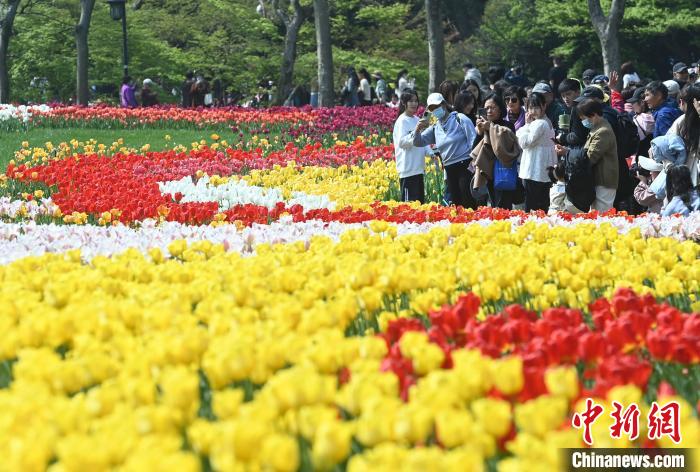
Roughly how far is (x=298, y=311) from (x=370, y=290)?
0.45m

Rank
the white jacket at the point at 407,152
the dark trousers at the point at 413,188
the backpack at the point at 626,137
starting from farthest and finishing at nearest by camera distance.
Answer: the dark trousers at the point at 413,188, the white jacket at the point at 407,152, the backpack at the point at 626,137

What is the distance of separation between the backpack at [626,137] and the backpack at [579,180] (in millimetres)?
488

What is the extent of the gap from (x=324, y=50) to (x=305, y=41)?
13.7 meters

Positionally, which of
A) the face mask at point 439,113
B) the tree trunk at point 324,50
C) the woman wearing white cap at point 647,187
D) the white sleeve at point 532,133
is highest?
the tree trunk at point 324,50

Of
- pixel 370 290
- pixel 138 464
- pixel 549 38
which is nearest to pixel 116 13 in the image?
pixel 549 38

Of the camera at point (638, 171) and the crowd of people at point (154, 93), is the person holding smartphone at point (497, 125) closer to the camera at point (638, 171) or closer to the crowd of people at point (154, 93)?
the camera at point (638, 171)

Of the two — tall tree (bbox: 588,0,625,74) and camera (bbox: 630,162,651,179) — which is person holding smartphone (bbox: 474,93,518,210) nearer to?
camera (bbox: 630,162,651,179)

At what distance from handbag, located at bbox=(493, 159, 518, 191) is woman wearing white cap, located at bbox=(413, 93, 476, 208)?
1.35 feet

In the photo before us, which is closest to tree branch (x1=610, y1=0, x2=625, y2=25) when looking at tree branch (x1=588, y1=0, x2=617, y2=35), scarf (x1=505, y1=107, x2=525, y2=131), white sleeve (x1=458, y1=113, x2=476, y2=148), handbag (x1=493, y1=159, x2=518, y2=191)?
tree branch (x1=588, y1=0, x2=617, y2=35)

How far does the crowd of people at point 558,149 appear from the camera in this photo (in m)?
9.48

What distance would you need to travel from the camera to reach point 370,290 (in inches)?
165

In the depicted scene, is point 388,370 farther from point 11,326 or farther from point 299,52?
point 299,52

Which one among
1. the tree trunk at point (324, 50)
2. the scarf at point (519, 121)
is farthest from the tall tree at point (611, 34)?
the scarf at point (519, 121)

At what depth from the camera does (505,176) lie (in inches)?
429
